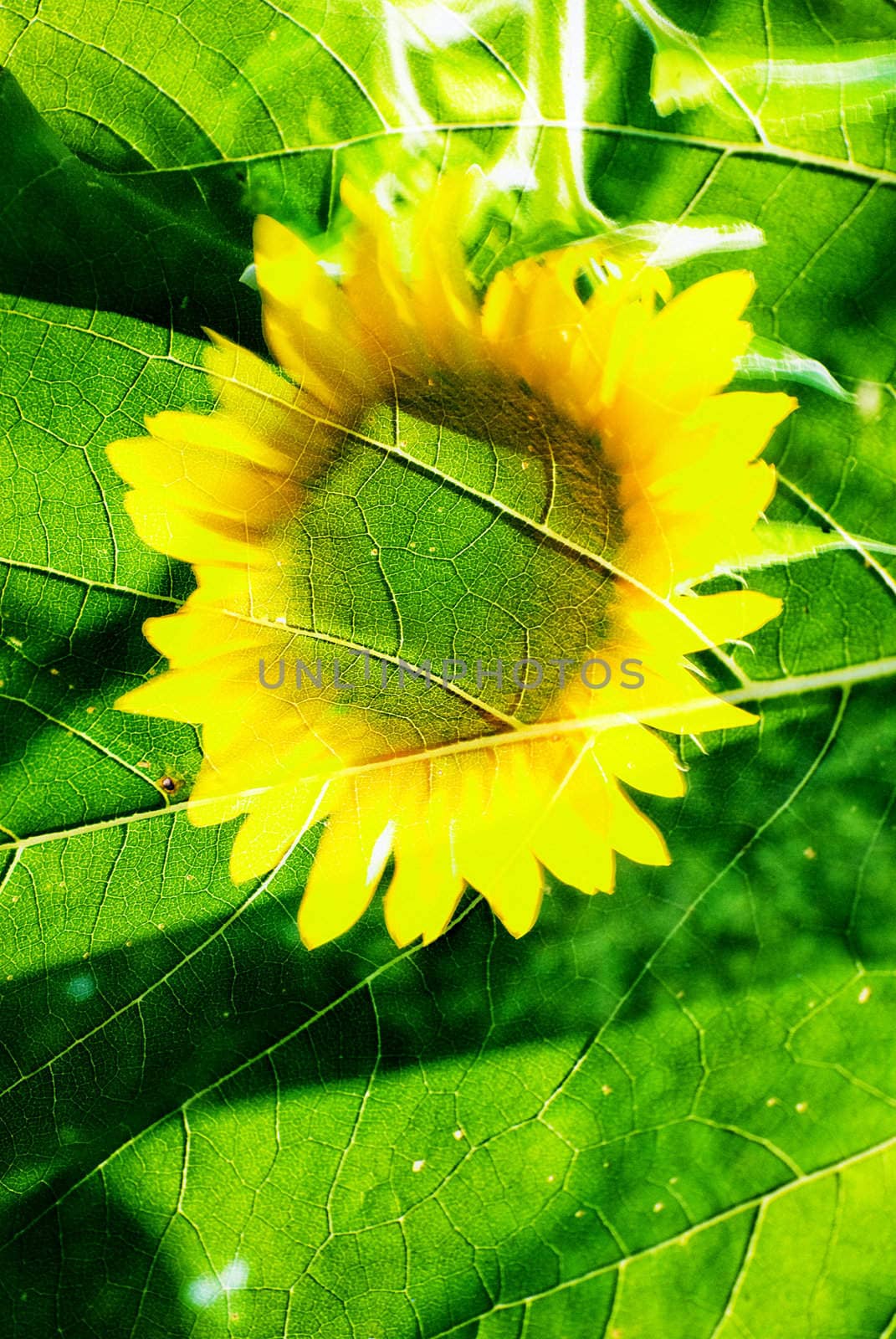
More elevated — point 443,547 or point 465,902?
point 443,547

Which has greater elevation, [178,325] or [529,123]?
[529,123]

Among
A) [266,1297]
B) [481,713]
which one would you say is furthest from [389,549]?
[266,1297]

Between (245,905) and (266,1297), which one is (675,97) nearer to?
(245,905)
